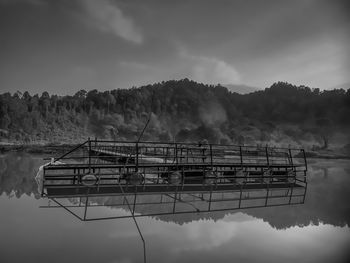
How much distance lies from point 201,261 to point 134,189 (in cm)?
603

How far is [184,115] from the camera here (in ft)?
532

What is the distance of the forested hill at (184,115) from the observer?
115500 millimetres

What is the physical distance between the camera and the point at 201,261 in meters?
7.35

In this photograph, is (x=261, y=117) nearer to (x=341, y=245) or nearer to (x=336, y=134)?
(x=336, y=134)

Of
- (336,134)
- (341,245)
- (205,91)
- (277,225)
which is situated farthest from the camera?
(205,91)

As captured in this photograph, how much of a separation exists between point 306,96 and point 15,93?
147793 mm

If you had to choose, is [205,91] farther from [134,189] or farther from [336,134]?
[134,189]

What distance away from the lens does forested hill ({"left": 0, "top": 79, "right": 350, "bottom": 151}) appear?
116m

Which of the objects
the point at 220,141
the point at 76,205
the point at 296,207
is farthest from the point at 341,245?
the point at 220,141

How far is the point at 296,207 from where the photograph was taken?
1338cm

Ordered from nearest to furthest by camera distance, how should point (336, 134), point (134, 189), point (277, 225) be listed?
point (277, 225), point (134, 189), point (336, 134)

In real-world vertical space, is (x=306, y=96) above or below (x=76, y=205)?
above

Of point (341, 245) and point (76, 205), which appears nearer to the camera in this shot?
point (341, 245)

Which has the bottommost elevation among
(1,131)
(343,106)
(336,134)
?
(1,131)
